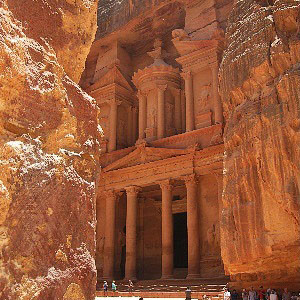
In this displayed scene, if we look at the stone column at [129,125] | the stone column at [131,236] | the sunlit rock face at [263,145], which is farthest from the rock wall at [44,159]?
the stone column at [129,125]

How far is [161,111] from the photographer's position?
93.7 feet

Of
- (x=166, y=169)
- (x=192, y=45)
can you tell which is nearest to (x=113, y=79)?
(x=192, y=45)

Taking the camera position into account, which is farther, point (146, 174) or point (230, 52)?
point (146, 174)

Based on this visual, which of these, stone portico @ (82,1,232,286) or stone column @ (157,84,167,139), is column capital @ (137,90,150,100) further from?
stone column @ (157,84,167,139)

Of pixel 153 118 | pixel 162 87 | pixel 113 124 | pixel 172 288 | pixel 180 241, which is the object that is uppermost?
pixel 162 87

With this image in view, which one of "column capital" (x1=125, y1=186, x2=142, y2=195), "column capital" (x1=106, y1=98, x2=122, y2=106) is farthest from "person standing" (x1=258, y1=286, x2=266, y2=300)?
"column capital" (x1=106, y1=98, x2=122, y2=106)

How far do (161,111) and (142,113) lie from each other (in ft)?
5.92

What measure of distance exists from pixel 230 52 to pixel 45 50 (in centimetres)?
993

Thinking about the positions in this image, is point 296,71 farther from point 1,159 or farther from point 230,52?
point 1,159

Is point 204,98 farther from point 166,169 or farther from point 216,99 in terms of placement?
point 166,169

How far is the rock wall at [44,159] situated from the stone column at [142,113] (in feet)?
85.3

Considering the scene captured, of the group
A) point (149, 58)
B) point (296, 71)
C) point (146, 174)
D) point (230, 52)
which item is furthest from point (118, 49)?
point (296, 71)

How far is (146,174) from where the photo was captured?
26.6m

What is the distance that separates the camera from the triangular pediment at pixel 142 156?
84.4ft
